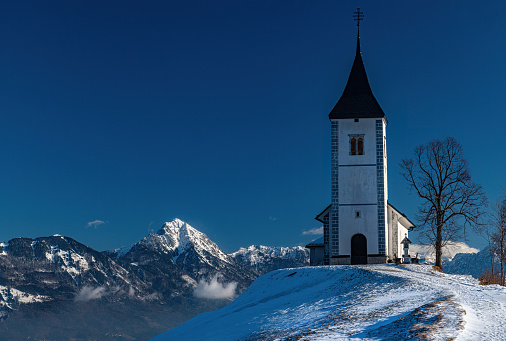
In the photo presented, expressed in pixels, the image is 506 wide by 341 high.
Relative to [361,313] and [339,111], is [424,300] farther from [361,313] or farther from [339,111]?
[339,111]

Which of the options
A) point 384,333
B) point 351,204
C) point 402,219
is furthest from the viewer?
point 402,219

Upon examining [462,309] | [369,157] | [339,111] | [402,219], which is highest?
[339,111]

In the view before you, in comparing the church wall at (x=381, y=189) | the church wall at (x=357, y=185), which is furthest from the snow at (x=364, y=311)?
the church wall at (x=357, y=185)

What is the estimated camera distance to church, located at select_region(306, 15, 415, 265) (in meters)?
51.6

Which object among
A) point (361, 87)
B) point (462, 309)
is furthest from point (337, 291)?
point (361, 87)

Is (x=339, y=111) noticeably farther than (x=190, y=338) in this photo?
Yes

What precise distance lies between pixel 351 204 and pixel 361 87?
11.6 metres

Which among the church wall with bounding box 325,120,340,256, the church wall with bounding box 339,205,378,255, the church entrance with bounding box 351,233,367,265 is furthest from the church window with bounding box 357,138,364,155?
the church entrance with bounding box 351,233,367,265

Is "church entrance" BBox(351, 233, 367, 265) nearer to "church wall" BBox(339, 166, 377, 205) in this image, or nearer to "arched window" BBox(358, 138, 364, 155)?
"church wall" BBox(339, 166, 377, 205)

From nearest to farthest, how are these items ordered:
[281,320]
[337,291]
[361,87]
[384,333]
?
[384,333], [281,320], [337,291], [361,87]

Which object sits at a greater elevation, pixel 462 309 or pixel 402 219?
pixel 402 219

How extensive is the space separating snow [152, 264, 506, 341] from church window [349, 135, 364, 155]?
1643cm

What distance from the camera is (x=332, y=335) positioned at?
18812 mm

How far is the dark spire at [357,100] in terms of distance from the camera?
2101 inches
